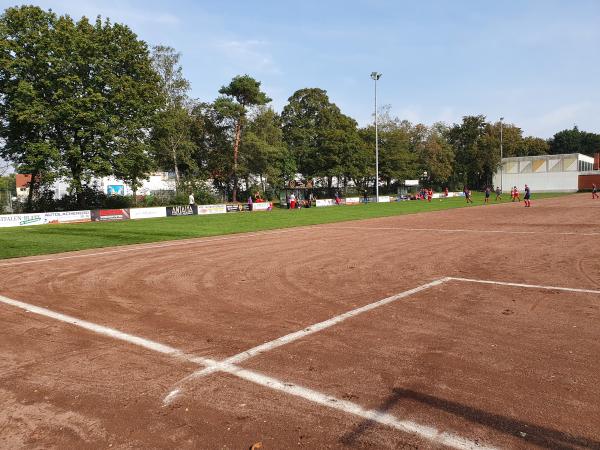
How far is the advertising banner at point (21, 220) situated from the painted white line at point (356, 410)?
3132 cm

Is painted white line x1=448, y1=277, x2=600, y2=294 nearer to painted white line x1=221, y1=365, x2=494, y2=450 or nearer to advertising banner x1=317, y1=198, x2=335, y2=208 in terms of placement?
painted white line x1=221, y1=365, x2=494, y2=450

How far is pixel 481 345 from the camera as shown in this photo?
219 inches

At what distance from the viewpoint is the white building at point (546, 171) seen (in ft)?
Answer: 292

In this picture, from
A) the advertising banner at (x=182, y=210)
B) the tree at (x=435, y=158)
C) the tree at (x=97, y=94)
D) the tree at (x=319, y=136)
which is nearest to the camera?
the tree at (x=97, y=94)

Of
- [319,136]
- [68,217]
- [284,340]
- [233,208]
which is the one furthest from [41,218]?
[319,136]

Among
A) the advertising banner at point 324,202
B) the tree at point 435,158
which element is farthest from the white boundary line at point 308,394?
the tree at point 435,158

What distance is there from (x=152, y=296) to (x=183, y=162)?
4813cm

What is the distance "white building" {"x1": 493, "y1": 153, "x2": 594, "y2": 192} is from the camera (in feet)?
292

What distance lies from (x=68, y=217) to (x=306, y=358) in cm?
3388

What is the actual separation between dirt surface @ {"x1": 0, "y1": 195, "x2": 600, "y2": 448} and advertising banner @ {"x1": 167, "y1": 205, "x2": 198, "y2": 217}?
3031 cm

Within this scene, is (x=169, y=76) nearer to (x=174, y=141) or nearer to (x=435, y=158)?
(x=174, y=141)

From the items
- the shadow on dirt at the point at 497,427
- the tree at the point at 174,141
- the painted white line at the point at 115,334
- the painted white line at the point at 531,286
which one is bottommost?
the shadow on dirt at the point at 497,427

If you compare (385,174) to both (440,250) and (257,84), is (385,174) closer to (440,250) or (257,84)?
(257,84)

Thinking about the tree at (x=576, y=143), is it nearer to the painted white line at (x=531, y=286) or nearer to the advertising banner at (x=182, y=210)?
the advertising banner at (x=182, y=210)
